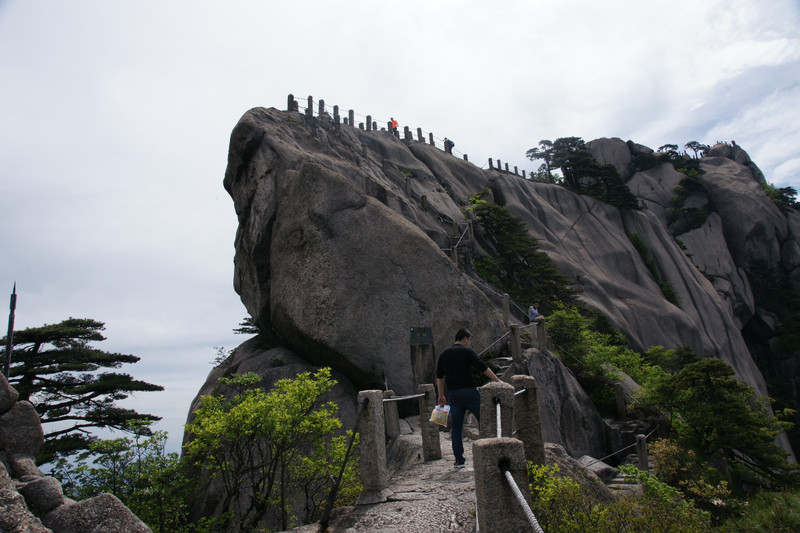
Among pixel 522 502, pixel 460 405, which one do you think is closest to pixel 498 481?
pixel 522 502

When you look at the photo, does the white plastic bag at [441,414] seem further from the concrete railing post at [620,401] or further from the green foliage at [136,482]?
the concrete railing post at [620,401]

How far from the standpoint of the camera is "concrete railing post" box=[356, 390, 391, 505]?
21.2 feet

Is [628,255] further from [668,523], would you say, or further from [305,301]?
[668,523]

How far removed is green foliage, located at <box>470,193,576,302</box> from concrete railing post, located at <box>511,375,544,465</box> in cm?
1994

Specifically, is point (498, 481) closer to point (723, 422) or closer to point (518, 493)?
point (518, 493)

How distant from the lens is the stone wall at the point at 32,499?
13.7 feet

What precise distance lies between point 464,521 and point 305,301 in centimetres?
1025

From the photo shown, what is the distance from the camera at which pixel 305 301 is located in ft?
48.1

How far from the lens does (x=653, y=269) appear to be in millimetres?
38844

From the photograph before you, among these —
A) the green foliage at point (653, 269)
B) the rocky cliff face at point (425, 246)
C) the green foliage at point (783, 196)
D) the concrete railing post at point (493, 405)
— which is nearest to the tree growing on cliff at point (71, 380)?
the rocky cliff face at point (425, 246)

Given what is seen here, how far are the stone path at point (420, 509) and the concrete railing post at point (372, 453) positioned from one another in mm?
186

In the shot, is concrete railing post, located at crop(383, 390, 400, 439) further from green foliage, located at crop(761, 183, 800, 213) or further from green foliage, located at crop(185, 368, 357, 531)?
green foliage, located at crop(761, 183, 800, 213)

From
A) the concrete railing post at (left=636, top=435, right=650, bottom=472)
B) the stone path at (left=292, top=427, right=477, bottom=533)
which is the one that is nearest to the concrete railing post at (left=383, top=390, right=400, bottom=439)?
the stone path at (left=292, top=427, right=477, bottom=533)

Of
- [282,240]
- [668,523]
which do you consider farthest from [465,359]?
[282,240]
